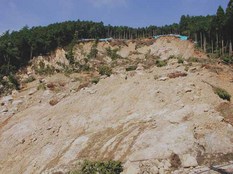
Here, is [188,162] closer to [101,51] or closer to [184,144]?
[184,144]

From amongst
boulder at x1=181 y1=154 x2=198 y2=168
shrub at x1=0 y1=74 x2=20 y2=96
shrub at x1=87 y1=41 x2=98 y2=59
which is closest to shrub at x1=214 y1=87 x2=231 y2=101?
boulder at x1=181 y1=154 x2=198 y2=168

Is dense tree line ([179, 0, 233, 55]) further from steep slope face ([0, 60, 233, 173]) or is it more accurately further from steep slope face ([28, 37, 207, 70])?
steep slope face ([0, 60, 233, 173])

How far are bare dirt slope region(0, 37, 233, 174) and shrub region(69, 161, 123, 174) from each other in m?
0.72

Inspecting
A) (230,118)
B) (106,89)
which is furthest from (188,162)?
(106,89)

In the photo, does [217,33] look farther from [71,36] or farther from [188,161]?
[188,161]

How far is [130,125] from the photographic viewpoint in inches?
1145

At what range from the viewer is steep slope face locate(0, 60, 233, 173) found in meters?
24.1

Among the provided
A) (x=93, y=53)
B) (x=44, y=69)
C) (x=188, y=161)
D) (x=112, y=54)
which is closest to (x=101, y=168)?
(x=188, y=161)

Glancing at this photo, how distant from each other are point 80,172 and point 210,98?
13763mm

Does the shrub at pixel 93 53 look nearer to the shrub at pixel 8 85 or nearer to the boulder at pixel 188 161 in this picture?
the shrub at pixel 8 85

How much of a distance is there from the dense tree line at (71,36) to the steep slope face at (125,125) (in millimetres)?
38041

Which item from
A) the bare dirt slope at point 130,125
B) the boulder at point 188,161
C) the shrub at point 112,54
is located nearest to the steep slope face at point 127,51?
the shrub at point 112,54

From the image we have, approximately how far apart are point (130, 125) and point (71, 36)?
7086 centimetres

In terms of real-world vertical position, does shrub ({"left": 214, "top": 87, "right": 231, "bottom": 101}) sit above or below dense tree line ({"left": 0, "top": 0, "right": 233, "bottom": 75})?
below
